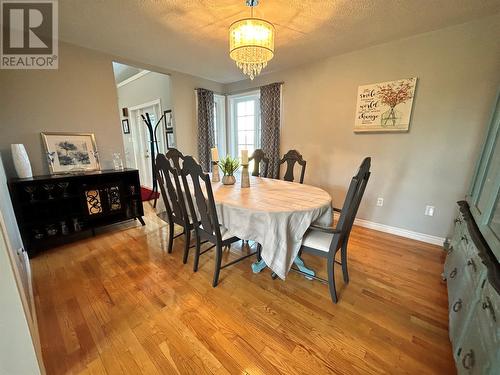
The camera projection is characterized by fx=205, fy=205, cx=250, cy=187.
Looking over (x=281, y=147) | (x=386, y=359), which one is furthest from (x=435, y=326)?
(x=281, y=147)

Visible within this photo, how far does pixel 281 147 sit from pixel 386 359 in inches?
116

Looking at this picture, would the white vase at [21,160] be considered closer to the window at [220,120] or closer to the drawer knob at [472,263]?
the window at [220,120]

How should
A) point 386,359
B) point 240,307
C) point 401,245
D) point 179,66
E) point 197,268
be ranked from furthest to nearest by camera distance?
point 179,66 < point 401,245 < point 197,268 < point 240,307 < point 386,359

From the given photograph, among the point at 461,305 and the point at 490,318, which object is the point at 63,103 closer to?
the point at 490,318

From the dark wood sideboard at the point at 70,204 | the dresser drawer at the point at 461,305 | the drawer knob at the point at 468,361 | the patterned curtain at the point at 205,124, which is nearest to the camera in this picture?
the drawer knob at the point at 468,361

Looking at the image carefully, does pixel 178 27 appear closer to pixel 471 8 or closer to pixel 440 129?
pixel 471 8

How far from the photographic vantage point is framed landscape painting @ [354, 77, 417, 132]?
7.80ft

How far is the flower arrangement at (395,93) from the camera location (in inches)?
92.8

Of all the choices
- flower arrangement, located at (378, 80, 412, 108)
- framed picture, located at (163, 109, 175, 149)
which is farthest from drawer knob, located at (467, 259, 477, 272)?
framed picture, located at (163, 109, 175, 149)

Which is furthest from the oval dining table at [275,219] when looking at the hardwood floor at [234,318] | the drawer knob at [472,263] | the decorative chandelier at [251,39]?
the decorative chandelier at [251,39]

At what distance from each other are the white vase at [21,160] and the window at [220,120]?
9.03 feet

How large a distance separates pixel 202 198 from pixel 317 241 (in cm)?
94

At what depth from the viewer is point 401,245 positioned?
7.91 ft

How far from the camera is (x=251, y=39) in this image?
1.62 m
